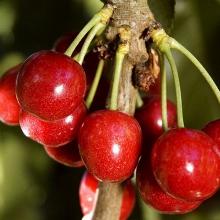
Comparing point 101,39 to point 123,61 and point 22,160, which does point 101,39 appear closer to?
point 123,61

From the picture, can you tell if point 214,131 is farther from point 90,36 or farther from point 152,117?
point 90,36

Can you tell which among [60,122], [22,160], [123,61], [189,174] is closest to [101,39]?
[123,61]

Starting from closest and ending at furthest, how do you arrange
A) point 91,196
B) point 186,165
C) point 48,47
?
1. point 186,165
2. point 91,196
3. point 48,47

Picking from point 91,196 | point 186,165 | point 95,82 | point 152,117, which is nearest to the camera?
point 186,165

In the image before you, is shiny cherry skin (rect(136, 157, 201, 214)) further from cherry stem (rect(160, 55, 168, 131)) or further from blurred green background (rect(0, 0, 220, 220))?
blurred green background (rect(0, 0, 220, 220))

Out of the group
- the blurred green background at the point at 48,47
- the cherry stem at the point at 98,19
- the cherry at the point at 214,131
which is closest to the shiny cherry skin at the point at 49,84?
the cherry stem at the point at 98,19

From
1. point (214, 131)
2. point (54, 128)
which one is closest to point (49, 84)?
point (54, 128)

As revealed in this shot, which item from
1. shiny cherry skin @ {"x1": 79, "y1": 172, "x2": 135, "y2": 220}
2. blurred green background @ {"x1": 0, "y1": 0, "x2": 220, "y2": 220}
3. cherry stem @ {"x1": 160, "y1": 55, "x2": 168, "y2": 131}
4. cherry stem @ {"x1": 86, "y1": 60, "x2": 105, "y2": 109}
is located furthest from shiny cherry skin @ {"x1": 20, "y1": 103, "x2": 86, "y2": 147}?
blurred green background @ {"x1": 0, "y1": 0, "x2": 220, "y2": 220}
